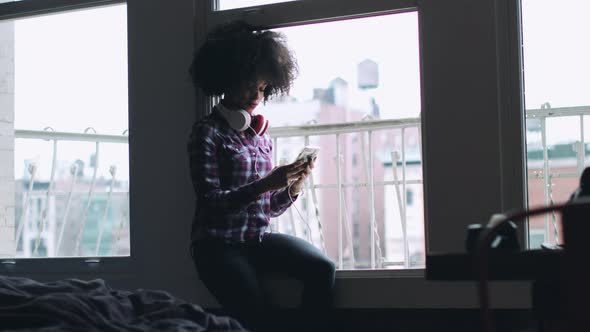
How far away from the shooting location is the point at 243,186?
2395 mm

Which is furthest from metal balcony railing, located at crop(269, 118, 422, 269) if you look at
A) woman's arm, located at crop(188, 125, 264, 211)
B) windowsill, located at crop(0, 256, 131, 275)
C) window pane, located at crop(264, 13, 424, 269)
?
woman's arm, located at crop(188, 125, 264, 211)

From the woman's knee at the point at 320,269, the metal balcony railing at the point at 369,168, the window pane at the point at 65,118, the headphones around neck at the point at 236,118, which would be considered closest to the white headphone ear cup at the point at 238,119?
the headphones around neck at the point at 236,118

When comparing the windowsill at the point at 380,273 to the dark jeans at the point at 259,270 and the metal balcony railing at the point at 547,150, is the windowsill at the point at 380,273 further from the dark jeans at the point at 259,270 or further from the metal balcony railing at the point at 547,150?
the metal balcony railing at the point at 547,150

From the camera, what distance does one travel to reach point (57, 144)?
4.39m

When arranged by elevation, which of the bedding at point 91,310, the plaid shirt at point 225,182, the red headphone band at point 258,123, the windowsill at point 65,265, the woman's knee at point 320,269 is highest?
the red headphone band at point 258,123

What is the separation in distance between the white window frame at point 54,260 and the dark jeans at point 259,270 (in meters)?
0.79

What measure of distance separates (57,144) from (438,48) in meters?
2.80

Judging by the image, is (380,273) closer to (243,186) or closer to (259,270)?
(259,270)

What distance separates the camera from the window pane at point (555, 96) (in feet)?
8.48

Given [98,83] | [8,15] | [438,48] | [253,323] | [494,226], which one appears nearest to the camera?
[494,226]

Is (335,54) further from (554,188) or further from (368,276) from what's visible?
(368,276)

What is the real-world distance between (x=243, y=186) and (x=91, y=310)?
99 cm

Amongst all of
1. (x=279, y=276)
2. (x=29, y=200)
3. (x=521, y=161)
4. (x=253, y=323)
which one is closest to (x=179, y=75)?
(x=279, y=276)

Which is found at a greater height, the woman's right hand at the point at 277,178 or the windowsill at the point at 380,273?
the woman's right hand at the point at 277,178
